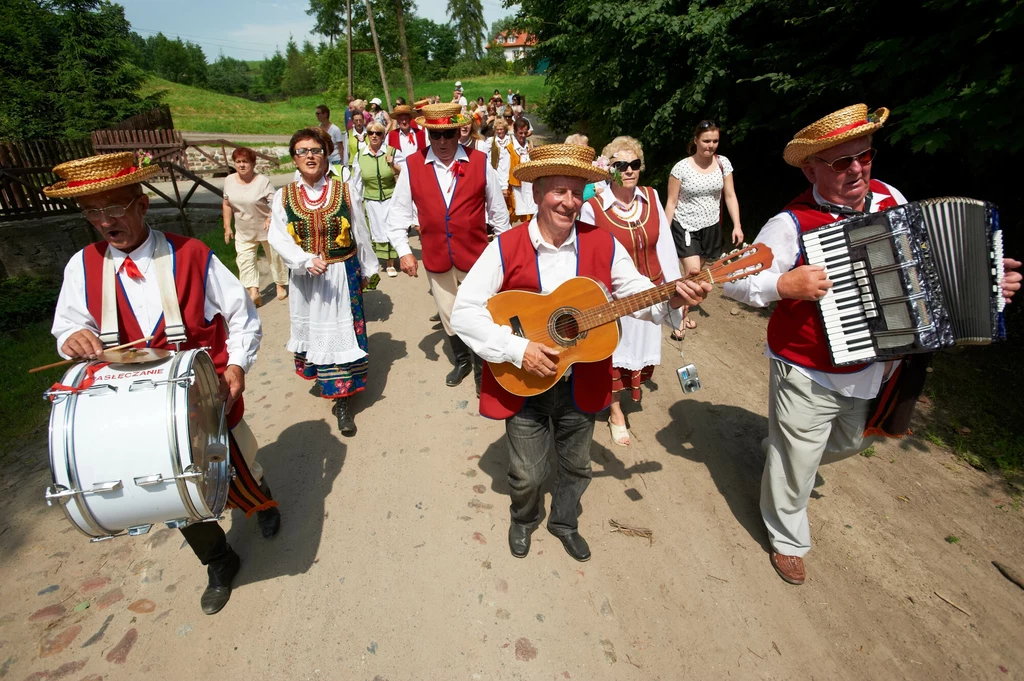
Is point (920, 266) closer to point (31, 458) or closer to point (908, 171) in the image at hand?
point (908, 171)

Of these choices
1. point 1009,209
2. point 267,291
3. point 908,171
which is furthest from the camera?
point 267,291

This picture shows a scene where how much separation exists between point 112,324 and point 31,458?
2.71 m

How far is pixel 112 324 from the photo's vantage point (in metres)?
2.65

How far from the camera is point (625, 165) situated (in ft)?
13.5

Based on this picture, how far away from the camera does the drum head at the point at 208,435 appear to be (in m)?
2.38

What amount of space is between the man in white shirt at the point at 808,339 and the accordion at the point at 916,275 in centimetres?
14

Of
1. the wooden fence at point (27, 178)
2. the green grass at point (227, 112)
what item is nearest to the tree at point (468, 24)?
the green grass at point (227, 112)

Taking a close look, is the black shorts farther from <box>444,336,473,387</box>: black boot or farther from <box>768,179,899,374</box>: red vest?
<box>768,179,899,374</box>: red vest

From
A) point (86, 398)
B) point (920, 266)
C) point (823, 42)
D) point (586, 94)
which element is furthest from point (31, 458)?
point (586, 94)

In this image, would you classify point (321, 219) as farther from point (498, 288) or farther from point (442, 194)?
point (498, 288)

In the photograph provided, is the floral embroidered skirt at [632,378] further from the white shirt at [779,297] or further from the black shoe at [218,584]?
the black shoe at [218,584]

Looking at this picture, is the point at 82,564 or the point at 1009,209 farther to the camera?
the point at 1009,209

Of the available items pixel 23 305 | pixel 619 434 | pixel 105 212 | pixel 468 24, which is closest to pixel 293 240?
pixel 105 212

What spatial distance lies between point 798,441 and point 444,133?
11.4 feet
